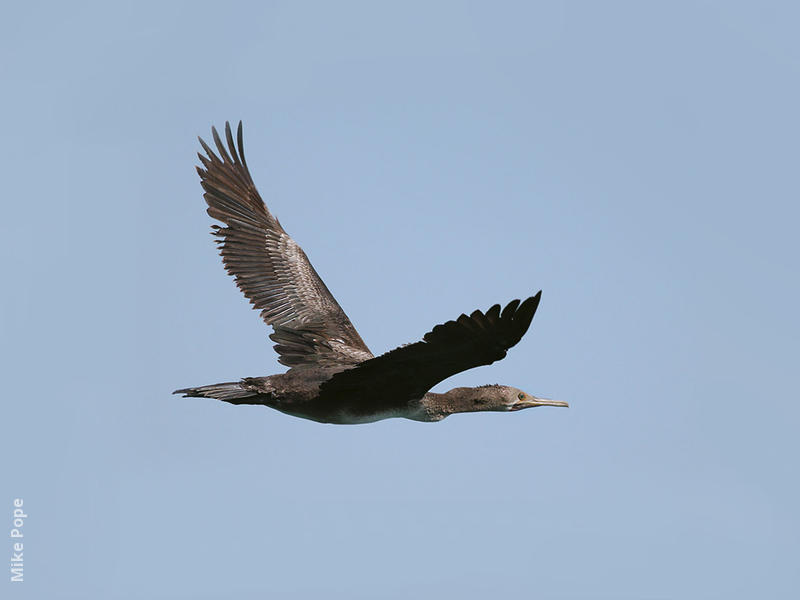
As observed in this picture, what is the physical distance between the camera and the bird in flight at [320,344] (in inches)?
429

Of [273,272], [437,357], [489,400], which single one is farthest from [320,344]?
[437,357]

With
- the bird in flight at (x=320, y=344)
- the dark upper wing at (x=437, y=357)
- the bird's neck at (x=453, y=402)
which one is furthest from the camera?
the bird's neck at (x=453, y=402)

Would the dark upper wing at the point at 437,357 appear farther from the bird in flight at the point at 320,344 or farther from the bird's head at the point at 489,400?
the bird's head at the point at 489,400

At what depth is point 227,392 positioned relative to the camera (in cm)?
1241

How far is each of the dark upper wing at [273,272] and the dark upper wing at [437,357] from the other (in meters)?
1.22

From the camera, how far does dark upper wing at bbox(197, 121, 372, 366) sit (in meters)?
13.9

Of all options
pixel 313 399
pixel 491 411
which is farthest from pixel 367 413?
pixel 491 411

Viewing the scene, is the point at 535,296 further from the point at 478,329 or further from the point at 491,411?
the point at 491,411

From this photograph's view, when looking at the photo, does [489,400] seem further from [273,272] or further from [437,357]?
[273,272]

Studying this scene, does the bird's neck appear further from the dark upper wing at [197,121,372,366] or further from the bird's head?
the dark upper wing at [197,121,372,366]

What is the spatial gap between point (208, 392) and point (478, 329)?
11.4 ft

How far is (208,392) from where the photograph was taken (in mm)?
12375

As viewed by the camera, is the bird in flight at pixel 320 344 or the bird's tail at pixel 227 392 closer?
the bird in flight at pixel 320 344

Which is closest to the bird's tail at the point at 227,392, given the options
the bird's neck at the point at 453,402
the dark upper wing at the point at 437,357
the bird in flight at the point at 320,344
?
the bird in flight at the point at 320,344
